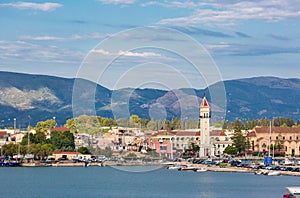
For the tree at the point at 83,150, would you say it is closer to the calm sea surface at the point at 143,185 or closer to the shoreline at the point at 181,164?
the shoreline at the point at 181,164

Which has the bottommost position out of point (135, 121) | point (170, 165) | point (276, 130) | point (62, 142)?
point (170, 165)

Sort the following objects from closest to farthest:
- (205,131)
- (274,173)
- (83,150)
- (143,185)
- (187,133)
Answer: (143,185) < (274,173) < (83,150) < (205,131) < (187,133)

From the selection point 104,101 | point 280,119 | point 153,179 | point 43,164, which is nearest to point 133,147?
point 43,164

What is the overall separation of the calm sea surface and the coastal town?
9.38 meters

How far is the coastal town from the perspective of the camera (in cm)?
7581

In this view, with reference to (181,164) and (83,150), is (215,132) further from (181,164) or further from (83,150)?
(181,164)

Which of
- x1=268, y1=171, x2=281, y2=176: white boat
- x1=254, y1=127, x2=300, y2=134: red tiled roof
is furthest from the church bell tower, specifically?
x1=268, y1=171, x2=281, y2=176: white boat

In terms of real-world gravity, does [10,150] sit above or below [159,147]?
below

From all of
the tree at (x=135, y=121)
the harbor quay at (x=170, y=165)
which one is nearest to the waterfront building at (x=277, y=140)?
the tree at (x=135, y=121)

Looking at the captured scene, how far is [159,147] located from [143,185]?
25700 mm

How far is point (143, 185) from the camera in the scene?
4978 centimetres

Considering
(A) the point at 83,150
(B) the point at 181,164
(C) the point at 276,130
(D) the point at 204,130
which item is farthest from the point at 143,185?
(C) the point at 276,130

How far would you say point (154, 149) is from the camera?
7612 cm

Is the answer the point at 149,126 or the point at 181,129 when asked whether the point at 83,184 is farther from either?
the point at 181,129
